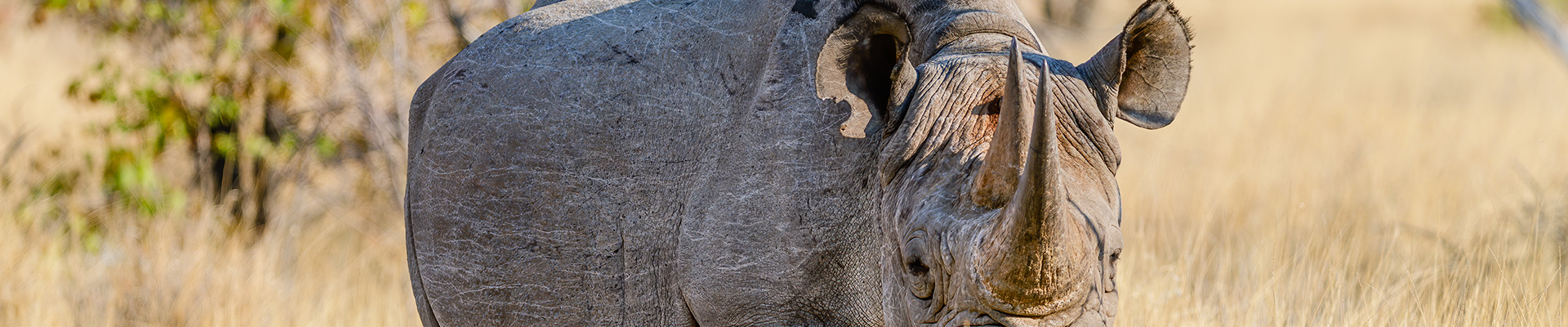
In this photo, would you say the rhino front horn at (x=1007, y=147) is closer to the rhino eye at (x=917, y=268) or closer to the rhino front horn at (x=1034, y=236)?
the rhino front horn at (x=1034, y=236)

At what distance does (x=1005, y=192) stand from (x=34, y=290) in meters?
4.17

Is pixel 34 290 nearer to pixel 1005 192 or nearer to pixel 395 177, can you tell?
pixel 395 177

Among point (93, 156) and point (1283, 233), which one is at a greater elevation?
point (1283, 233)

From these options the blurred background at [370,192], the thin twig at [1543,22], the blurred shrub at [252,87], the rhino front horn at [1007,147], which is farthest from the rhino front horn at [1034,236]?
the blurred shrub at [252,87]

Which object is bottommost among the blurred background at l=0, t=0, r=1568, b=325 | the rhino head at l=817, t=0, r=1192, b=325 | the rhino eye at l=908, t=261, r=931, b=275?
the blurred background at l=0, t=0, r=1568, b=325

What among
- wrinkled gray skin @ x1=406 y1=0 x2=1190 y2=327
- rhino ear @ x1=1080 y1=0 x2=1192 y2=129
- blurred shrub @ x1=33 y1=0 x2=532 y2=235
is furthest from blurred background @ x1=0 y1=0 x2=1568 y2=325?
wrinkled gray skin @ x1=406 y1=0 x2=1190 y2=327

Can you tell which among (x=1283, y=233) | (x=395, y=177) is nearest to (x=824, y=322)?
(x=1283, y=233)

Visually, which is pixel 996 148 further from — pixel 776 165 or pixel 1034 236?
pixel 776 165

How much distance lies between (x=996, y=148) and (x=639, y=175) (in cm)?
100

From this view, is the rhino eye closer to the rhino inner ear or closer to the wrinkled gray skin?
the wrinkled gray skin

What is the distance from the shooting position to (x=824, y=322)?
2273 mm

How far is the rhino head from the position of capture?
1648 mm

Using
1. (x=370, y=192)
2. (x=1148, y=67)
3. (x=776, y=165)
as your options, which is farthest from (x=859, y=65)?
(x=370, y=192)

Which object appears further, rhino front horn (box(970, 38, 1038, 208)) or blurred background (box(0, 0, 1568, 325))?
blurred background (box(0, 0, 1568, 325))
